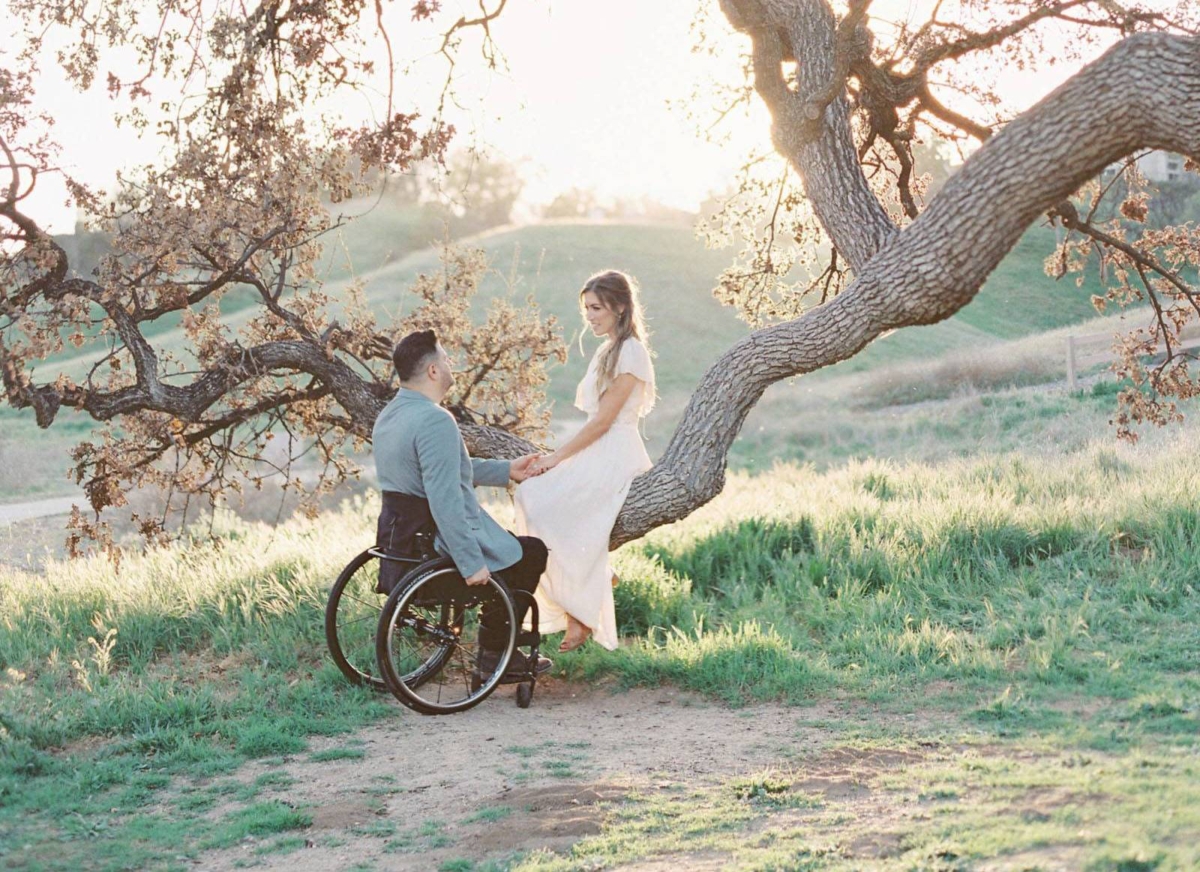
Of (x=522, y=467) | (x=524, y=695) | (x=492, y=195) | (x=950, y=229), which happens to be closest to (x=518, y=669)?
(x=524, y=695)

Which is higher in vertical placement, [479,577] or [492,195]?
[492,195]

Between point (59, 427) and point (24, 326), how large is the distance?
2640 centimetres

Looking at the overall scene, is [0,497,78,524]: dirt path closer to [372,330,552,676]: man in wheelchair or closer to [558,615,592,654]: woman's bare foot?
[558,615,592,654]: woman's bare foot

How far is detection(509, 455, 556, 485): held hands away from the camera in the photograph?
8.12 metres

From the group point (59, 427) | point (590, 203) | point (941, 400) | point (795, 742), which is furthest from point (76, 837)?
point (590, 203)

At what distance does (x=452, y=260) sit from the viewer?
10914 mm

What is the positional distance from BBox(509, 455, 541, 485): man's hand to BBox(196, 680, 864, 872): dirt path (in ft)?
4.54

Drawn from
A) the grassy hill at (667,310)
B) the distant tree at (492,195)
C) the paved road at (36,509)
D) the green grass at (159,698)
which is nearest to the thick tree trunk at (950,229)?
the green grass at (159,698)

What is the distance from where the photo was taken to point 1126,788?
5.16 m

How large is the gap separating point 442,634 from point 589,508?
132 cm

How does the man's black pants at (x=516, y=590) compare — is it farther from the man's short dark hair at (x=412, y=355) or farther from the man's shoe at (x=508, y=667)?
the man's short dark hair at (x=412, y=355)

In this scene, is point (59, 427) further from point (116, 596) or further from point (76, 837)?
point (76, 837)

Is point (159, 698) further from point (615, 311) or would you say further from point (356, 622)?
point (615, 311)

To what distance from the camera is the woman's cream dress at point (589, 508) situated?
8000 mm
